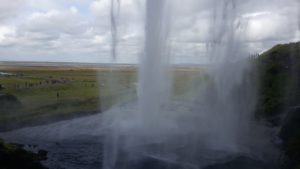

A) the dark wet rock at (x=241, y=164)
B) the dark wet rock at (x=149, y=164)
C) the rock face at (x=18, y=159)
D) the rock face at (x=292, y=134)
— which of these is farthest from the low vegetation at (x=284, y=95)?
the rock face at (x=18, y=159)

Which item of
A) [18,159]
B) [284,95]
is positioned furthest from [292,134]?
[18,159]

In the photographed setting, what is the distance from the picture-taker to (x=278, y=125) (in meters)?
40.3

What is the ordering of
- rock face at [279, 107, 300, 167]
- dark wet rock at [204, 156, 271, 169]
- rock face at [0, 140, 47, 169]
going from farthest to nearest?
rock face at [279, 107, 300, 167] < rock face at [0, 140, 47, 169] < dark wet rock at [204, 156, 271, 169]

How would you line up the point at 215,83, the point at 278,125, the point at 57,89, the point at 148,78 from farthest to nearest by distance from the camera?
the point at 57,89, the point at 215,83, the point at 278,125, the point at 148,78

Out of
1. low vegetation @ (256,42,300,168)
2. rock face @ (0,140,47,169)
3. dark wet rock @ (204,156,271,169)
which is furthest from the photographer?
low vegetation @ (256,42,300,168)

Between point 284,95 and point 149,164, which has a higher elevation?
point 284,95

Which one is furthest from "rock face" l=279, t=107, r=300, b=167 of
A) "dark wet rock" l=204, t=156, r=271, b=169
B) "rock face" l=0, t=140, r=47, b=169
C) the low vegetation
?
"rock face" l=0, t=140, r=47, b=169

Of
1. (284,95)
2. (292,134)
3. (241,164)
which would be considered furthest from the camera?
(284,95)

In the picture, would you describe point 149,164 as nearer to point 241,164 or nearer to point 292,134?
point 241,164

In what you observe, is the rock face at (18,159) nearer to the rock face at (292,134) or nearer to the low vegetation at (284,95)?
the low vegetation at (284,95)

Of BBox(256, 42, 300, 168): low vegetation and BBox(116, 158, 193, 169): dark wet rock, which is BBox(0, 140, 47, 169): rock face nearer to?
BBox(116, 158, 193, 169): dark wet rock

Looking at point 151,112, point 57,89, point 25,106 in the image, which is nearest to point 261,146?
point 151,112

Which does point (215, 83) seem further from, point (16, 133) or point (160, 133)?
point (16, 133)

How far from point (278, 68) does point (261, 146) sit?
1246 inches
